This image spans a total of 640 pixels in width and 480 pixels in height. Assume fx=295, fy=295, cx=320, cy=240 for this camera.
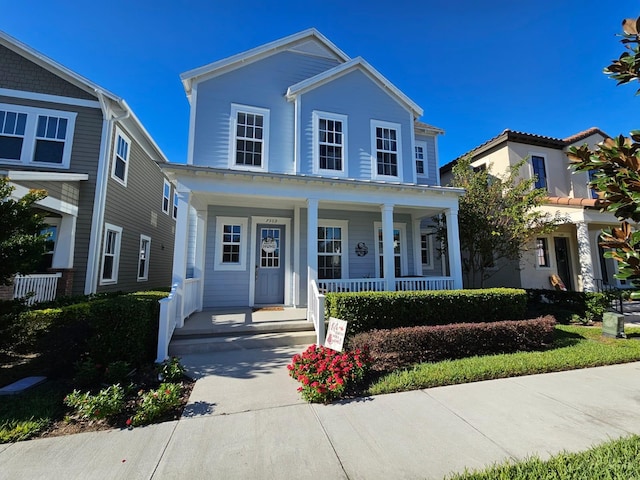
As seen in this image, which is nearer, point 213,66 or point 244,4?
point 244,4

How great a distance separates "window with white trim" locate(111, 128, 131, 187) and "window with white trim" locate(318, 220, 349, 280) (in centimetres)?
697

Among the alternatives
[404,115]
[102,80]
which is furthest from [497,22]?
[102,80]

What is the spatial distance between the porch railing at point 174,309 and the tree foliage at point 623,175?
19.9ft

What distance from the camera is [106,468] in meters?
2.59

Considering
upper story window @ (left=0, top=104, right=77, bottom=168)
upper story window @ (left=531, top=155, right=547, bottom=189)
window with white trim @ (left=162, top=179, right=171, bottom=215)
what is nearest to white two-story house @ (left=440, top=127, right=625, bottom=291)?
upper story window @ (left=531, top=155, right=547, bottom=189)

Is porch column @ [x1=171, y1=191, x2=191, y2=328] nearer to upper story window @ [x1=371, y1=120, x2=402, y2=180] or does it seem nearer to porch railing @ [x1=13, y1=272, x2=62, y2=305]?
porch railing @ [x1=13, y1=272, x2=62, y2=305]

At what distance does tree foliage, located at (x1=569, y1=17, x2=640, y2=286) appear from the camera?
2.17 m

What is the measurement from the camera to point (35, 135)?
342 inches

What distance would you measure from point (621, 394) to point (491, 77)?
10.2m

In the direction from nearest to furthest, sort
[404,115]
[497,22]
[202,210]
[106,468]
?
[106,468] < [497,22] < [202,210] < [404,115]

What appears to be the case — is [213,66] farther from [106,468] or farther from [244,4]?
[106,468]

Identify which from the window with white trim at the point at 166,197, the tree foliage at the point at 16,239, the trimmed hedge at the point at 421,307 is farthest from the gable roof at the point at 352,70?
the window with white trim at the point at 166,197

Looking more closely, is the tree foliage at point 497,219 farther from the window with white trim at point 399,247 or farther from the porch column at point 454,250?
the porch column at point 454,250

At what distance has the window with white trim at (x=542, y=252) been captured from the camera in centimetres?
1220
